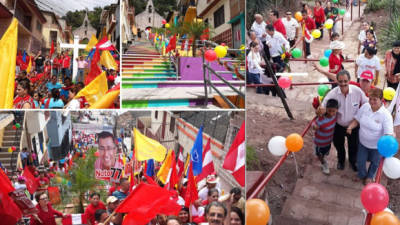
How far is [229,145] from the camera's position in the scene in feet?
7.32

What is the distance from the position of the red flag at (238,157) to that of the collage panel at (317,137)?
141 mm

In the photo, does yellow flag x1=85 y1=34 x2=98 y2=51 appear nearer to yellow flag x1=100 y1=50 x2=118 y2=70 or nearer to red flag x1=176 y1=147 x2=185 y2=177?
yellow flag x1=100 y1=50 x2=118 y2=70

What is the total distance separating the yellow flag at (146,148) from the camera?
7.40ft

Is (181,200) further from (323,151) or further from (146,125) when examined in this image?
(323,151)

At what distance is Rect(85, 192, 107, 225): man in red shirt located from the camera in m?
2.17

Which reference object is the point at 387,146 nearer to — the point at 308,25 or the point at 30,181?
→ the point at 30,181

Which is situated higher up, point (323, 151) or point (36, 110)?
point (36, 110)

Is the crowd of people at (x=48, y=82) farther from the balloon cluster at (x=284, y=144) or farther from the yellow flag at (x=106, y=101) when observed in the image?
the balloon cluster at (x=284, y=144)

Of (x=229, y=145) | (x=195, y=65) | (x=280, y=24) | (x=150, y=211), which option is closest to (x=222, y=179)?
(x=229, y=145)

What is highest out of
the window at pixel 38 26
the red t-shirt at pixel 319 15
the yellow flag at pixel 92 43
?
the red t-shirt at pixel 319 15

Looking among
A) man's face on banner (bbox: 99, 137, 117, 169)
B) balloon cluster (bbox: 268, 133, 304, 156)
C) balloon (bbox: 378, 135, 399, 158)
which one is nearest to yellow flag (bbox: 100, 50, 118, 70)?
man's face on banner (bbox: 99, 137, 117, 169)

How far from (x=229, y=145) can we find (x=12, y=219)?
1284mm

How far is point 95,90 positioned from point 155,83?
49cm

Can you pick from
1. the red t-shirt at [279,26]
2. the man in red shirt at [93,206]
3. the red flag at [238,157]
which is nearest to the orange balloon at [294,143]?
the red flag at [238,157]
